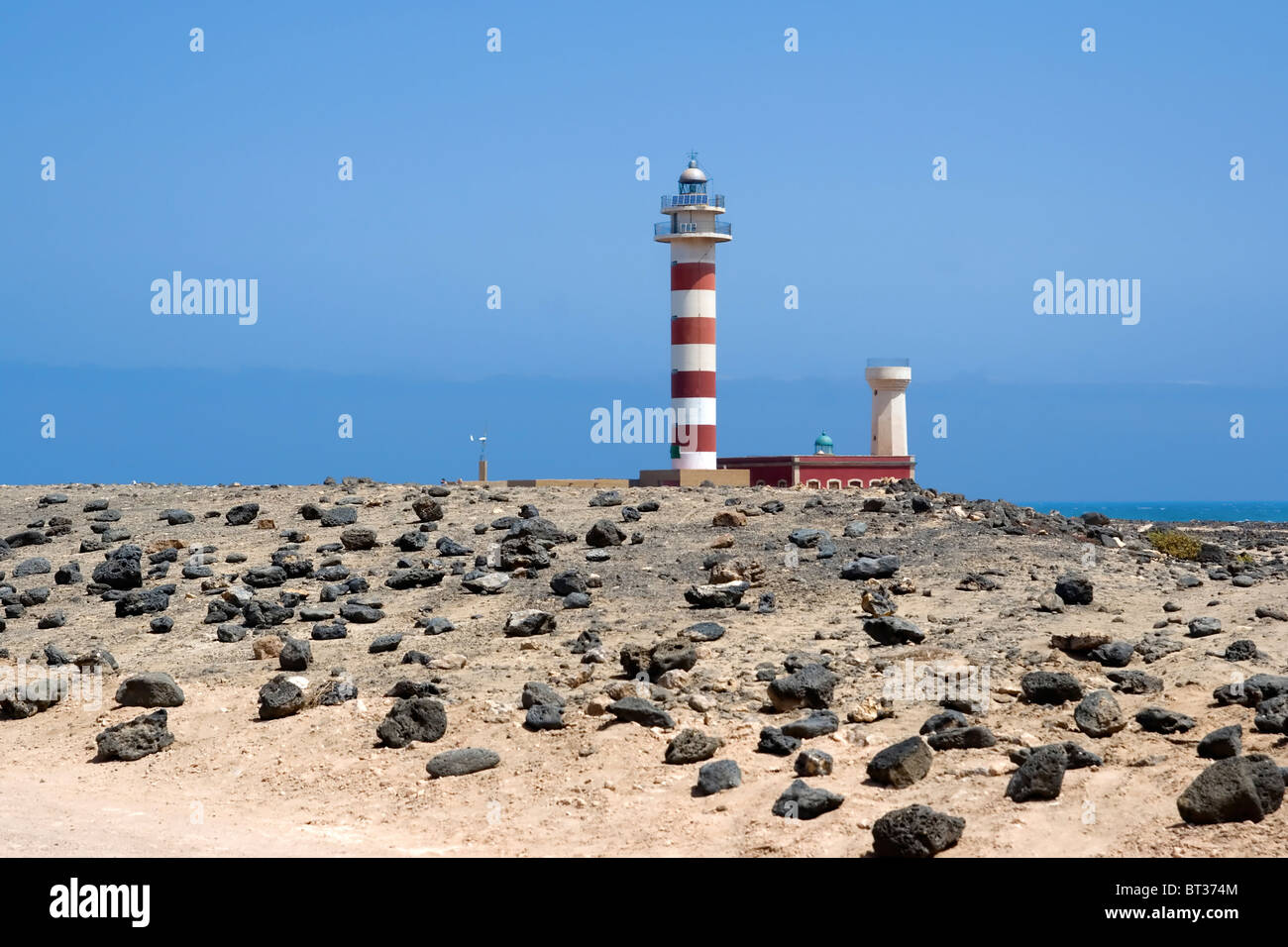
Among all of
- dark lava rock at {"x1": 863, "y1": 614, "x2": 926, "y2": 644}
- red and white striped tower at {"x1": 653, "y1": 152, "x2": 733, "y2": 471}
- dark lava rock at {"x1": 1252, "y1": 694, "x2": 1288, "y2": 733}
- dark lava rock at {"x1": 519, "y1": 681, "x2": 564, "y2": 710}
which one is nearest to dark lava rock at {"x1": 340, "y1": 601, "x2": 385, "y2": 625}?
dark lava rock at {"x1": 519, "y1": 681, "x2": 564, "y2": 710}

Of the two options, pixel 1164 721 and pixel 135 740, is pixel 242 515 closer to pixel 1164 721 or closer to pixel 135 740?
pixel 135 740

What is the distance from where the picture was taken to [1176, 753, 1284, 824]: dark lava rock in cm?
1182

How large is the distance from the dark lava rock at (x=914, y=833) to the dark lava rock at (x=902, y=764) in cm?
170

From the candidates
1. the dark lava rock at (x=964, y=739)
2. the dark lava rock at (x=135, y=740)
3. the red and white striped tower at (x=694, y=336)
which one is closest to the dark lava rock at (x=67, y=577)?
the dark lava rock at (x=135, y=740)

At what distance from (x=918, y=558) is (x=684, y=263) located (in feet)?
99.3

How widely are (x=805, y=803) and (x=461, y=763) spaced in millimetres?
3868

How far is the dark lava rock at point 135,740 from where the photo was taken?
54.9 ft

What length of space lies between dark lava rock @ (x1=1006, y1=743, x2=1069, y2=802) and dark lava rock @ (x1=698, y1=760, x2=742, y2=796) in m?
2.56

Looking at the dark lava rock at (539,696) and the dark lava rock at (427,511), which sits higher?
the dark lava rock at (427,511)

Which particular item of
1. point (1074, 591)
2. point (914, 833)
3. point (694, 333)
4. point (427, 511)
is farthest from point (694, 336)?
point (914, 833)

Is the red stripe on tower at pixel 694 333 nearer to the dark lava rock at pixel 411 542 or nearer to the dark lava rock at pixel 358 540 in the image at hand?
the dark lava rock at pixel 411 542

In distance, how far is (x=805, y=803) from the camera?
1326 cm

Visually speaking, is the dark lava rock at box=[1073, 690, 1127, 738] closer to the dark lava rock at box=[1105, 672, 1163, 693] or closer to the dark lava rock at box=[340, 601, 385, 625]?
the dark lava rock at box=[1105, 672, 1163, 693]
